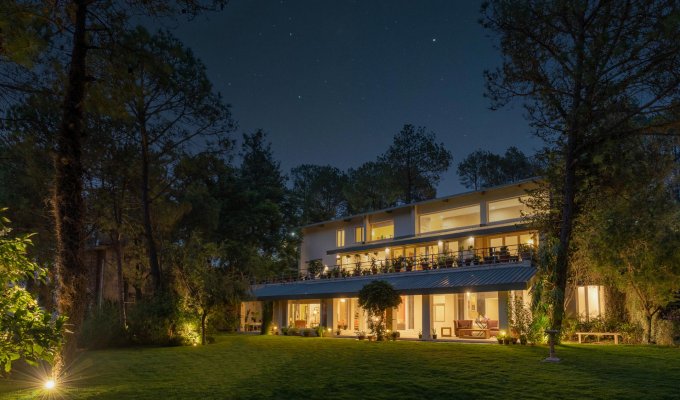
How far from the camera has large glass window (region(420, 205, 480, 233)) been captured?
33156 mm

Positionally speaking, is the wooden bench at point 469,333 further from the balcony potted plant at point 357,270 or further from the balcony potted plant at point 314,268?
the balcony potted plant at point 314,268

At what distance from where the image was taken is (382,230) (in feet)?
121

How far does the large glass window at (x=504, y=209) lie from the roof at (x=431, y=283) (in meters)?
5.45

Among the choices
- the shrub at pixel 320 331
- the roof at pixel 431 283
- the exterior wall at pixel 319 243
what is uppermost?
the exterior wall at pixel 319 243

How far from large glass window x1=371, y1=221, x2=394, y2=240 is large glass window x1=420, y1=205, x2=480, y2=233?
2524mm

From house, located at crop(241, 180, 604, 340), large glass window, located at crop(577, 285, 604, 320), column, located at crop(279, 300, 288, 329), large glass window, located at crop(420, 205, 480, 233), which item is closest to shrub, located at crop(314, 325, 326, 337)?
house, located at crop(241, 180, 604, 340)

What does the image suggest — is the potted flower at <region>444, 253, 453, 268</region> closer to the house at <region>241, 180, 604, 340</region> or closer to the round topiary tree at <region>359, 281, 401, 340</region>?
the house at <region>241, 180, 604, 340</region>

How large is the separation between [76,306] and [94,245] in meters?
27.0

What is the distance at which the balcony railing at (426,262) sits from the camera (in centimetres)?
2525

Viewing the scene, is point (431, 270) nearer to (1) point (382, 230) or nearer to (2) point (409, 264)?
(2) point (409, 264)

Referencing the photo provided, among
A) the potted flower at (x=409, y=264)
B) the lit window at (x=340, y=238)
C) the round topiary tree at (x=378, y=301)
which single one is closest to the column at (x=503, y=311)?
the round topiary tree at (x=378, y=301)

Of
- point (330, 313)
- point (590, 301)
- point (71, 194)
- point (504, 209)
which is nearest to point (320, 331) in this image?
point (330, 313)

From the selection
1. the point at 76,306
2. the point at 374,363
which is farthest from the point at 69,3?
the point at 374,363

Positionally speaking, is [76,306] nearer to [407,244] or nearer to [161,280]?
[161,280]
